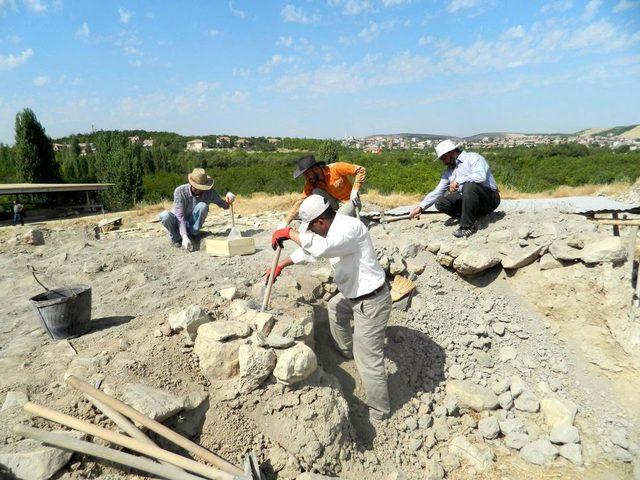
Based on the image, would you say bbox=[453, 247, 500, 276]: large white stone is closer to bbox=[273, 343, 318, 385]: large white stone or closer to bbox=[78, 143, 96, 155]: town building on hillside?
bbox=[273, 343, 318, 385]: large white stone

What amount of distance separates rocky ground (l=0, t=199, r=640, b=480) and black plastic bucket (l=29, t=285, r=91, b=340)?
0.12 m

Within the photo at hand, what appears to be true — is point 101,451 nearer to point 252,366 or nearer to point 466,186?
point 252,366

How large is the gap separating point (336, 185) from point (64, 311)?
3.45m

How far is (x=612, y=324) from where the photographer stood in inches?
152

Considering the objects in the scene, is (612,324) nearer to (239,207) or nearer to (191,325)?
(191,325)

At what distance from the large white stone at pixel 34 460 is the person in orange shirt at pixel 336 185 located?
338 cm

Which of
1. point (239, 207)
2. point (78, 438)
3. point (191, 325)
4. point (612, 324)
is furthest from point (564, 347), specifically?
point (239, 207)

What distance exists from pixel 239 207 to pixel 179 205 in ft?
27.0

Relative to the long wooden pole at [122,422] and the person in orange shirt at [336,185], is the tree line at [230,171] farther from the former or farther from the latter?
the long wooden pole at [122,422]

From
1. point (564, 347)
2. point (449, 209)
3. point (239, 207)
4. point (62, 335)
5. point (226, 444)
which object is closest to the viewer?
point (226, 444)

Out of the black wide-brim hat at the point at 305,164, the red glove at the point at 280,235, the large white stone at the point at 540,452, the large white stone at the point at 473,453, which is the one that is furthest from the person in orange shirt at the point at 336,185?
the large white stone at the point at 540,452

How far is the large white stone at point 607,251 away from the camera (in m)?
4.01

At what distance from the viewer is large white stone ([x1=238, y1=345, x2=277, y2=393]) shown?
268cm

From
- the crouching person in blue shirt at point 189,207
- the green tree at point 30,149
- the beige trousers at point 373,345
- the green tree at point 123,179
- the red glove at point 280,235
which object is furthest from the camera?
the green tree at point 123,179
